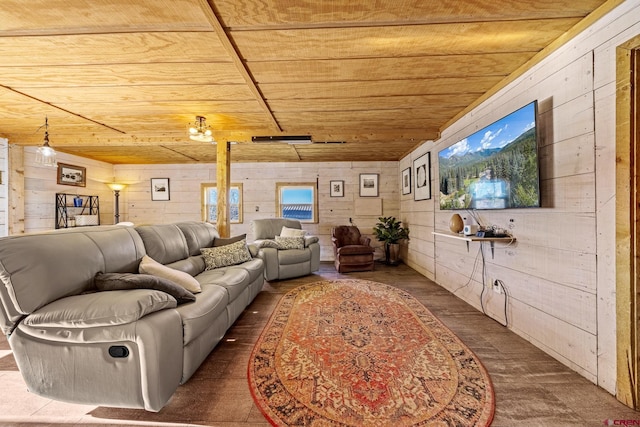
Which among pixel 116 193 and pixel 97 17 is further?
pixel 116 193

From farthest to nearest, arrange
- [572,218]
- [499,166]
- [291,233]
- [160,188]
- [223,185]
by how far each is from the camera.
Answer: [160,188] → [291,233] → [223,185] → [499,166] → [572,218]

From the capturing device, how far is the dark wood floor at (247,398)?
1.39 metres

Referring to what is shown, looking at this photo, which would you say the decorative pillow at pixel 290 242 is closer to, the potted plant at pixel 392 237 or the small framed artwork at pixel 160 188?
the potted plant at pixel 392 237

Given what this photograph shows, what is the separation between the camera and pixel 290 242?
4488 mm

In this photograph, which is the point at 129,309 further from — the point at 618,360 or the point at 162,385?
the point at 618,360

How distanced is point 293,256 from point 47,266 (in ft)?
10.2

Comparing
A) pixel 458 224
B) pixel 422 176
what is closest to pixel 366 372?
pixel 458 224

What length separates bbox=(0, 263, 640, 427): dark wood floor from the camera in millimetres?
1391

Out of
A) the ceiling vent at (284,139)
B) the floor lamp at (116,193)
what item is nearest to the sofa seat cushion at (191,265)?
the ceiling vent at (284,139)

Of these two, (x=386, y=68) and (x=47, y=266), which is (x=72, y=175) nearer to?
(x=47, y=266)

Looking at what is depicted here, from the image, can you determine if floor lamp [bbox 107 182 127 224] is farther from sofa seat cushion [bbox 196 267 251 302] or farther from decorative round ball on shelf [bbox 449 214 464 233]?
decorative round ball on shelf [bbox 449 214 464 233]

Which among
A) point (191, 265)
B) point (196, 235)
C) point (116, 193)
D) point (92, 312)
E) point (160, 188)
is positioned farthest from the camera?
point (160, 188)

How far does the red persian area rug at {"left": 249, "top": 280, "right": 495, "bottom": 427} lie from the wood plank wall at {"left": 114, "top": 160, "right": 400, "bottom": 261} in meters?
3.35

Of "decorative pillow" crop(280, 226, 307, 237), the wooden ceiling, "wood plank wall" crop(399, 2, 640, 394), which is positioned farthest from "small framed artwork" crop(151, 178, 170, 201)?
"wood plank wall" crop(399, 2, 640, 394)
